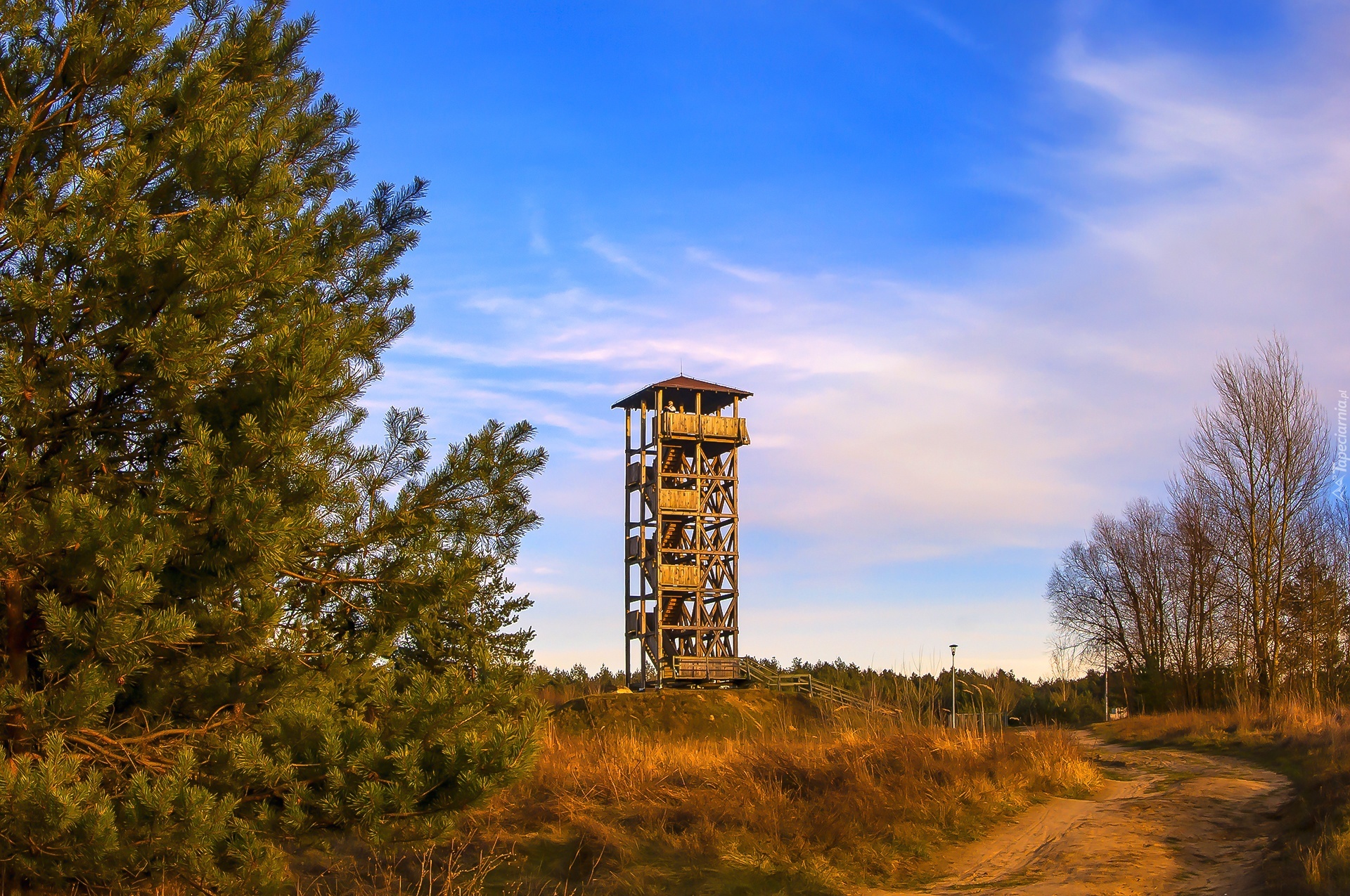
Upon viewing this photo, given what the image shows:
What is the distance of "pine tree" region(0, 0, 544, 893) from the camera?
17.2 ft

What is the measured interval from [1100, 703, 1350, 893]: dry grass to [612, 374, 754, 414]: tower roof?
58.6 feet

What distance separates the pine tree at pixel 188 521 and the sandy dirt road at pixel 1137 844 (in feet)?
15.6

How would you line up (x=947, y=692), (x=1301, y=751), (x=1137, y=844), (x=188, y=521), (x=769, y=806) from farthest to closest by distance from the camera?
(x=947, y=692), (x=1301, y=751), (x=769, y=806), (x=1137, y=844), (x=188, y=521)

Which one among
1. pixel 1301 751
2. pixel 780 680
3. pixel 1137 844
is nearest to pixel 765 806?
pixel 1137 844

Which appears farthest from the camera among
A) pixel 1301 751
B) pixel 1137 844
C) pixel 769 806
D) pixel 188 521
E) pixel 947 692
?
pixel 947 692

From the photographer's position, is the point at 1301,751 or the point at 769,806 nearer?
the point at 769,806

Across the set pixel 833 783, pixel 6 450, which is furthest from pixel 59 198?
pixel 833 783

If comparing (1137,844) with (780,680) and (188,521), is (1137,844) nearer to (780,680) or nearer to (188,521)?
(188,521)

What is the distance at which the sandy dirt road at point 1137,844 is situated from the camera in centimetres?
835

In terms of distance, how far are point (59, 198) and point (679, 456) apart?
31.6m

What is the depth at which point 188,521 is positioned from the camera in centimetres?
559

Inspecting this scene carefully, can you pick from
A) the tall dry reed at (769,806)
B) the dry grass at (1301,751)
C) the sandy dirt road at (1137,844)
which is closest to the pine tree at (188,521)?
the tall dry reed at (769,806)

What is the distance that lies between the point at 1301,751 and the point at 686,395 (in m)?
26.5

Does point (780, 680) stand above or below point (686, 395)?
below
